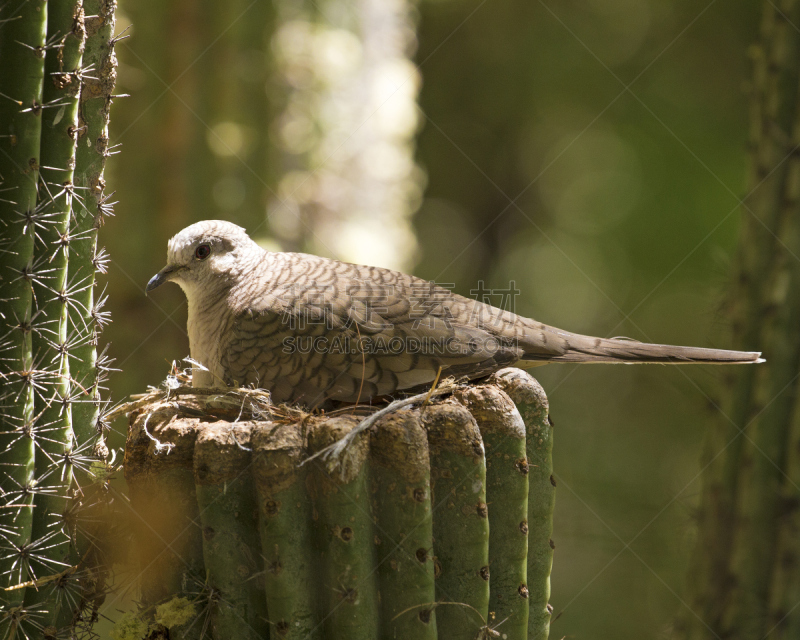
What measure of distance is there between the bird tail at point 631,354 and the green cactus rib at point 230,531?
840 mm

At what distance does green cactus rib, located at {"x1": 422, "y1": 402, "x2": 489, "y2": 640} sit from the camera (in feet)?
4.00

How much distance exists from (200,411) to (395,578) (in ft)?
1.78

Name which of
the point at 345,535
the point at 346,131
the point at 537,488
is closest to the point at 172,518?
the point at 345,535

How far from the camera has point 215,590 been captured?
1191 mm

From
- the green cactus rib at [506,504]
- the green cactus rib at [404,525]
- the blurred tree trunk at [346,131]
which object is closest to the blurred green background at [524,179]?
the blurred tree trunk at [346,131]

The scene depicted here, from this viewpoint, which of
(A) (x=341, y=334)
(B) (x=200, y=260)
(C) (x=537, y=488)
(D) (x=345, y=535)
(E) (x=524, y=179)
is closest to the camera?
(D) (x=345, y=535)

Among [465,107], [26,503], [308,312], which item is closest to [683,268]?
[465,107]

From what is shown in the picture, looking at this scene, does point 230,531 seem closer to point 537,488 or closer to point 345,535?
point 345,535

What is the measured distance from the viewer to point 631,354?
68.2 inches

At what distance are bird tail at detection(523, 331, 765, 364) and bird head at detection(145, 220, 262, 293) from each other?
93 centimetres

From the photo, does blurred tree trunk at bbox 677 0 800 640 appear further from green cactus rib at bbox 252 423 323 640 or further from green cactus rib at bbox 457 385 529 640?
green cactus rib at bbox 252 423 323 640

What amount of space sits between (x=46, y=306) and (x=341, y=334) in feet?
2.09

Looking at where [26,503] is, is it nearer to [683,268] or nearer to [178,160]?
[178,160]

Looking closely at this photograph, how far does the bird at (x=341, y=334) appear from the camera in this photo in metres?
1.59
